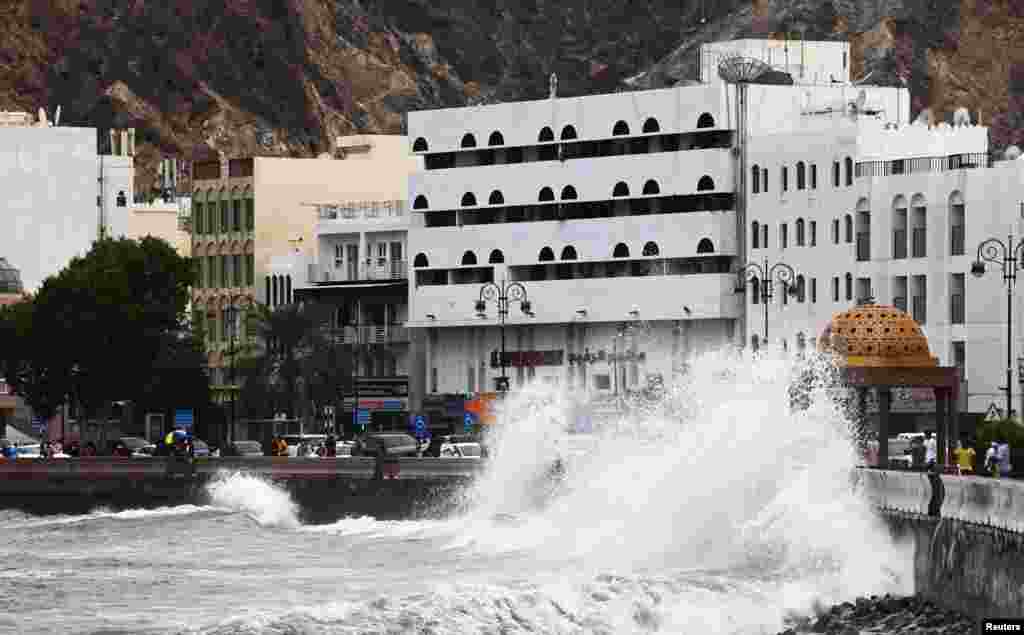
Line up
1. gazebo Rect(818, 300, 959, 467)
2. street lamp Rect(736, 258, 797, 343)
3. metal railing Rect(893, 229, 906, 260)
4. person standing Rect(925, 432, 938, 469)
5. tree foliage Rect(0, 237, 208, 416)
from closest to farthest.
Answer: person standing Rect(925, 432, 938, 469)
gazebo Rect(818, 300, 959, 467)
metal railing Rect(893, 229, 906, 260)
street lamp Rect(736, 258, 797, 343)
tree foliage Rect(0, 237, 208, 416)

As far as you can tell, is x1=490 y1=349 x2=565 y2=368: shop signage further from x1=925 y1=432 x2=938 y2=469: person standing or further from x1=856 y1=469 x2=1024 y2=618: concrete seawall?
x1=856 y1=469 x2=1024 y2=618: concrete seawall

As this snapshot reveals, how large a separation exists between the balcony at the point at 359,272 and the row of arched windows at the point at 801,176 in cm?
2151

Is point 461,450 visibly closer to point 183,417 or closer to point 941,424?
point 941,424

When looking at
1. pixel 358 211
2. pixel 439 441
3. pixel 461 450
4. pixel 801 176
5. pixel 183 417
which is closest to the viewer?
pixel 461 450

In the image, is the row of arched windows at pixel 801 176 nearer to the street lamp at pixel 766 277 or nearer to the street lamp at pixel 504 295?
the street lamp at pixel 766 277

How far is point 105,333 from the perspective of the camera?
5492 inches

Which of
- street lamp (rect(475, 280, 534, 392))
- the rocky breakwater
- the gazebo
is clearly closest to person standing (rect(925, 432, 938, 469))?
the gazebo

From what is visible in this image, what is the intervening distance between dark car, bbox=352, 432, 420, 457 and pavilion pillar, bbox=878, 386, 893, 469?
113ft

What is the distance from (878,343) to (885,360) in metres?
0.63

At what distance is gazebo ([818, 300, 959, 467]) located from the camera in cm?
7725

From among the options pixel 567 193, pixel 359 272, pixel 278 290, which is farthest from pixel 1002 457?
pixel 278 290

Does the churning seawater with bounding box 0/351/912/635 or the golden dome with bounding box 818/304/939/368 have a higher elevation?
the golden dome with bounding box 818/304/939/368

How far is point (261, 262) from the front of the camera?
155m

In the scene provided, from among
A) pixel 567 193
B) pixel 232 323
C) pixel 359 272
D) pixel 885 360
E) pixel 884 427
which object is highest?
pixel 567 193
